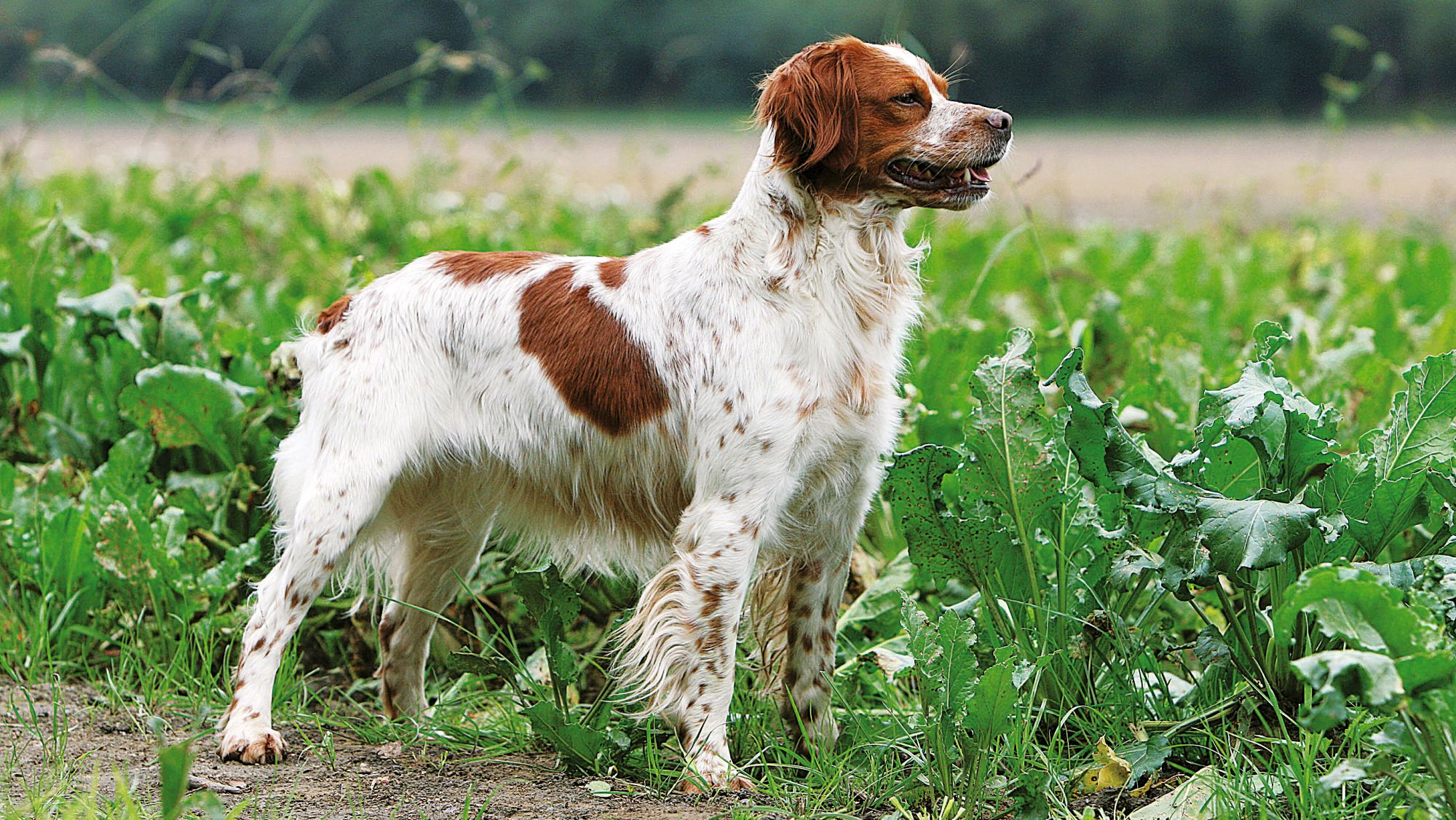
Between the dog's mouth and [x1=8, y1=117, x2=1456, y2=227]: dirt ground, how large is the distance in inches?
18.8

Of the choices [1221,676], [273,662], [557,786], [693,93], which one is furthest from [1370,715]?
[693,93]

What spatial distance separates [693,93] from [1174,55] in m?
7.79

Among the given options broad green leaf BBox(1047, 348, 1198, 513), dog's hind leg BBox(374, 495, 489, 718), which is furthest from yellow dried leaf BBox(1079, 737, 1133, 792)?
dog's hind leg BBox(374, 495, 489, 718)

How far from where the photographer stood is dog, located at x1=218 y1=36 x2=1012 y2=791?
9.30 ft

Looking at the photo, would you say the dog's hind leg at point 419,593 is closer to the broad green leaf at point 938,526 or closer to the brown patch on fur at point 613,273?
the brown patch on fur at point 613,273

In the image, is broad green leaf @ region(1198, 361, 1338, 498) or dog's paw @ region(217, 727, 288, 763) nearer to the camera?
broad green leaf @ region(1198, 361, 1338, 498)

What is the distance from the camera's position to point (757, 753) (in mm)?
2953

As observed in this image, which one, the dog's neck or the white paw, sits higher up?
the dog's neck

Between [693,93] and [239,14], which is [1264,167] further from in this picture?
[239,14]

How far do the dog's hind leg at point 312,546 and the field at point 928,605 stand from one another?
15 centimetres

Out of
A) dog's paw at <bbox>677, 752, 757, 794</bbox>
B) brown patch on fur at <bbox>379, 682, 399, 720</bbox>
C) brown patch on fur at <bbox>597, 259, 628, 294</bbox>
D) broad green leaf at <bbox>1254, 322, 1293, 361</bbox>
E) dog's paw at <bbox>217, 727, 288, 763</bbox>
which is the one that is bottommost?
brown patch on fur at <bbox>379, 682, 399, 720</bbox>

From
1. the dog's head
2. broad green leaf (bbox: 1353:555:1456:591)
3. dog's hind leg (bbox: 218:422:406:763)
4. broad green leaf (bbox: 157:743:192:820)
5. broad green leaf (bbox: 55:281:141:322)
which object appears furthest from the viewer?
broad green leaf (bbox: 55:281:141:322)

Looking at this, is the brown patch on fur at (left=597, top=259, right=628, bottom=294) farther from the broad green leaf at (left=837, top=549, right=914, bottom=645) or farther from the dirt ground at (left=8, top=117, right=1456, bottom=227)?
the broad green leaf at (left=837, top=549, right=914, bottom=645)

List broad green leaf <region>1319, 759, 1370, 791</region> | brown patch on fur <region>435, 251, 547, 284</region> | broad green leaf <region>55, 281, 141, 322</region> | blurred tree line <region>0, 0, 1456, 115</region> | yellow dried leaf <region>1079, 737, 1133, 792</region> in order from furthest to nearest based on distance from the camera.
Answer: blurred tree line <region>0, 0, 1456, 115</region>, broad green leaf <region>55, 281, 141, 322</region>, brown patch on fur <region>435, 251, 547, 284</region>, yellow dried leaf <region>1079, 737, 1133, 792</region>, broad green leaf <region>1319, 759, 1370, 791</region>
